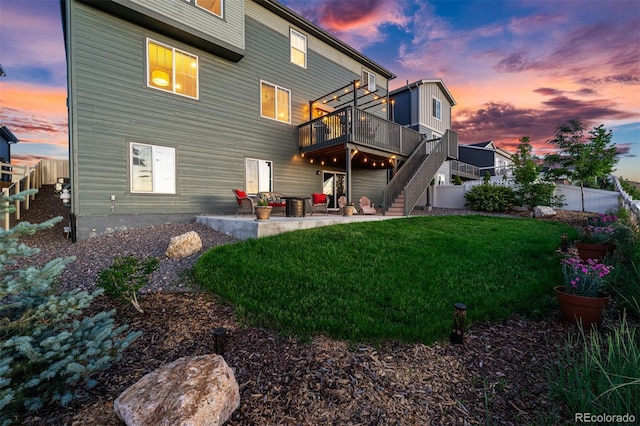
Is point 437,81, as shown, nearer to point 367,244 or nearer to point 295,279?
point 367,244

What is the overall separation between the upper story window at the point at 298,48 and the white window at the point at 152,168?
6607 mm

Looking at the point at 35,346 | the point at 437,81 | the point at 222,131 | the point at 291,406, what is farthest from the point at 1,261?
the point at 437,81

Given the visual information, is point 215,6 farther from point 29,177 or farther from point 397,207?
point 397,207

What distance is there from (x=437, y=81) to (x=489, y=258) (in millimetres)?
16891

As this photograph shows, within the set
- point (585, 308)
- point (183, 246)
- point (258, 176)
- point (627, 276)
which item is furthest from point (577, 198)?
point (183, 246)

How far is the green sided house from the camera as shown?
6.82 meters

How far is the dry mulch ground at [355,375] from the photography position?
1.85 metres

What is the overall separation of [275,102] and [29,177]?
9299 millimetres

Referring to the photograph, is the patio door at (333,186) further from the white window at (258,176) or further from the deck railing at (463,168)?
the deck railing at (463,168)

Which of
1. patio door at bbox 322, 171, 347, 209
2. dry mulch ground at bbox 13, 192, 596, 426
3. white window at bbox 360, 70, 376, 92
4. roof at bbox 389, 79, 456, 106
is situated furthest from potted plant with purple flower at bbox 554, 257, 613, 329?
roof at bbox 389, 79, 456, 106

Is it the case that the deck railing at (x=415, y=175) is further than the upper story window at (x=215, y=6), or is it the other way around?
the deck railing at (x=415, y=175)

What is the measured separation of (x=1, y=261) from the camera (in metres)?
1.70

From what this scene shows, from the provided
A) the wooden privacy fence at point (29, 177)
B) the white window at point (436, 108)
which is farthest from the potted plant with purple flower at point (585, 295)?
the white window at point (436, 108)

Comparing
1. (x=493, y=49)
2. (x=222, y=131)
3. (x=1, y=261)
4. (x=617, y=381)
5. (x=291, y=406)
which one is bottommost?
(x=291, y=406)
